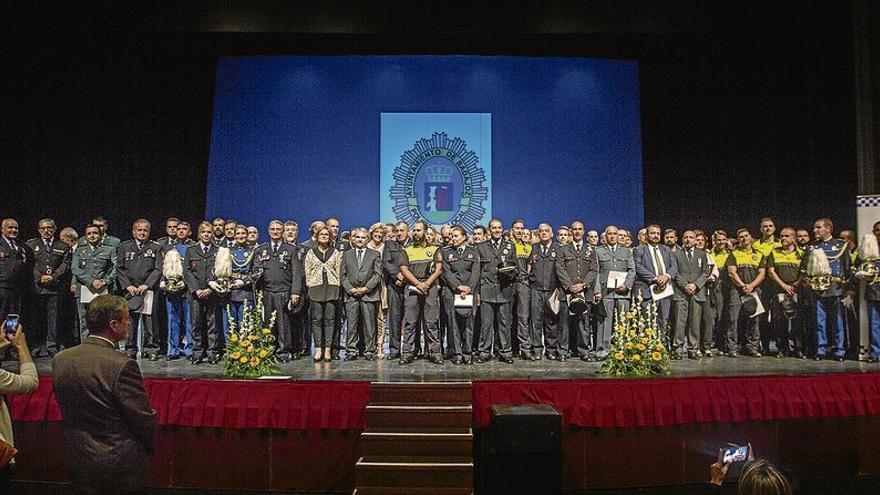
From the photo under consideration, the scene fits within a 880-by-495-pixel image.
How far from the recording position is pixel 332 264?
783cm

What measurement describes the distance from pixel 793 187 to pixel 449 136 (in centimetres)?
556

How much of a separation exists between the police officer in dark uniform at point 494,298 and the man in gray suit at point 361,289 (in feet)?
4.04

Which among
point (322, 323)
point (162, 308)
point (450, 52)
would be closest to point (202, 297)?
point (162, 308)

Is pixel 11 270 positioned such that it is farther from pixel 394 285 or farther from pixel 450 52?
pixel 450 52

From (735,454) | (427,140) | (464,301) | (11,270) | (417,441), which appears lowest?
(417,441)

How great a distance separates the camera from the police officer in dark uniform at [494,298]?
7.61 meters

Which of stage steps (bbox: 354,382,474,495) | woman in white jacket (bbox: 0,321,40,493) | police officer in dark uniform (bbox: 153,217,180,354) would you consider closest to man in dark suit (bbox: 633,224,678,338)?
stage steps (bbox: 354,382,474,495)

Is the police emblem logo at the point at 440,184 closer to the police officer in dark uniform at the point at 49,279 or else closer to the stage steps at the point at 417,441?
the police officer in dark uniform at the point at 49,279

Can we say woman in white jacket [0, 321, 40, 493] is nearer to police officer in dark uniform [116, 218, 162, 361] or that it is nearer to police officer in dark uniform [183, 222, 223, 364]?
police officer in dark uniform [183, 222, 223, 364]

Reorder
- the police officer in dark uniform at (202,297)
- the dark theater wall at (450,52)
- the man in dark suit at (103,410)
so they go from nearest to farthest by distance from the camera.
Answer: the man in dark suit at (103,410) → the police officer in dark uniform at (202,297) → the dark theater wall at (450,52)

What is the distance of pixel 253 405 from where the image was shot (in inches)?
217

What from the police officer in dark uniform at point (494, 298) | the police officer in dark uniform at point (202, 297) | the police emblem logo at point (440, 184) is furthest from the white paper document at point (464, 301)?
the police emblem logo at point (440, 184)

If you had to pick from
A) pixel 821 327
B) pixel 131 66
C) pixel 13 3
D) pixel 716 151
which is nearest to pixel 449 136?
pixel 716 151

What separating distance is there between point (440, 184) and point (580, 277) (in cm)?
339
